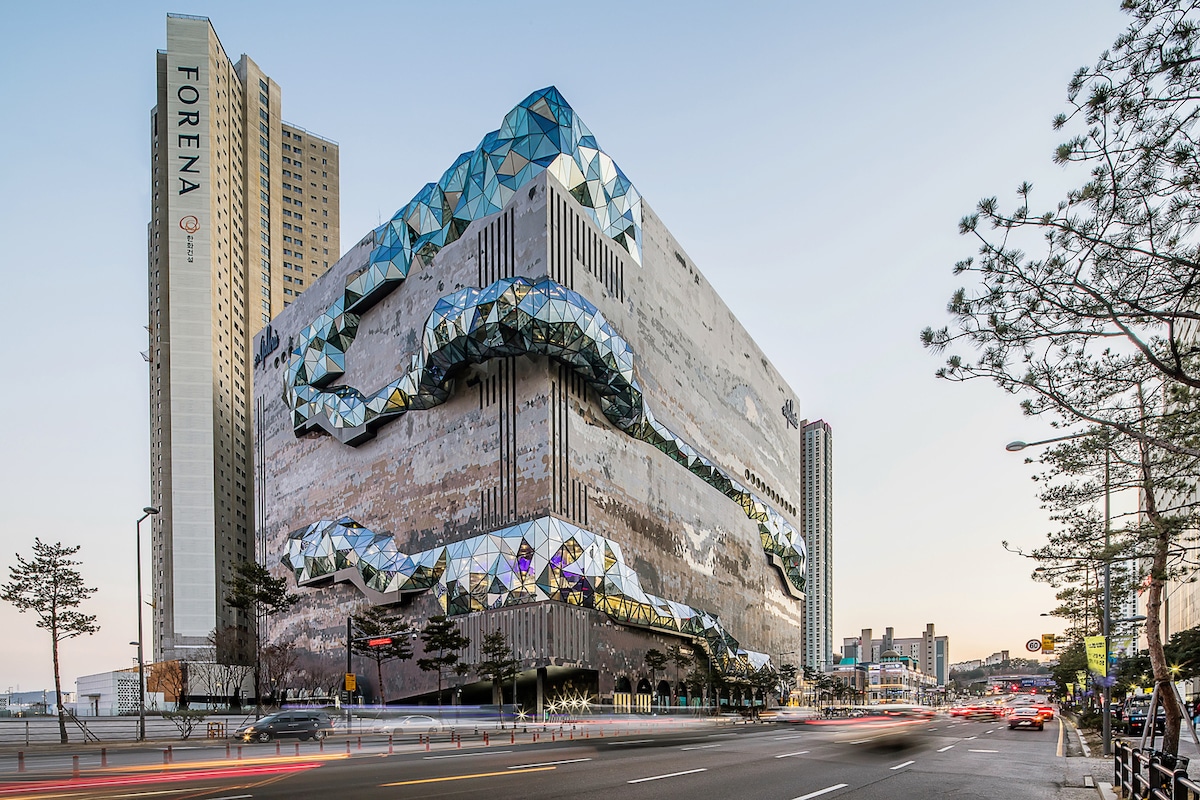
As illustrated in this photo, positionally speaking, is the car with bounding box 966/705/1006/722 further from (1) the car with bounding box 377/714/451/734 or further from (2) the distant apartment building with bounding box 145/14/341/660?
(2) the distant apartment building with bounding box 145/14/341/660

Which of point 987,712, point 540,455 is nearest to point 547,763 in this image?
point 540,455

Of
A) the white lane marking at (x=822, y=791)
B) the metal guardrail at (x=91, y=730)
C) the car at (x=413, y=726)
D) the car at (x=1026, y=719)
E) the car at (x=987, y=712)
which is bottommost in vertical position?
the car at (x=987, y=712)

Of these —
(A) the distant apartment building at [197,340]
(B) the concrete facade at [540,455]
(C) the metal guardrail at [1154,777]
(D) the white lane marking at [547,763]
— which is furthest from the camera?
(A) the distant apartment building at [197,340]

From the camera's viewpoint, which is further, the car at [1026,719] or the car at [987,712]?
the car at [987,712]

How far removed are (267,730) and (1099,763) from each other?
28.4 meters

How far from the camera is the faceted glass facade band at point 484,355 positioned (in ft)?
194

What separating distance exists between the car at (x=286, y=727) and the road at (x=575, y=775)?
638cm

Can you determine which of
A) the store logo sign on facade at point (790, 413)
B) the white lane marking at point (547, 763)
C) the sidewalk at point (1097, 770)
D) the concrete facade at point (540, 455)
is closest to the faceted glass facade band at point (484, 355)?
the concrete facade at point (540, 455)

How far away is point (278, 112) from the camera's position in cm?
15175

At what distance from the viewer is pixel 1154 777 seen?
33.5ft

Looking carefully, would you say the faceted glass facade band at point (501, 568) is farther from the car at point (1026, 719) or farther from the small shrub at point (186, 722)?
the car at point (1026, 719)

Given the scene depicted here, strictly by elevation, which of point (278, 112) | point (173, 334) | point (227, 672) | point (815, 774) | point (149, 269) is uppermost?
point (278, 112)

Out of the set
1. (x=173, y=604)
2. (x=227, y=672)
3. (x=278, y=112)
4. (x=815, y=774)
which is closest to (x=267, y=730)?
(x=815, y=774)

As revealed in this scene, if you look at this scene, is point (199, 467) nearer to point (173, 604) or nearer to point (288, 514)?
point (173, 604)
